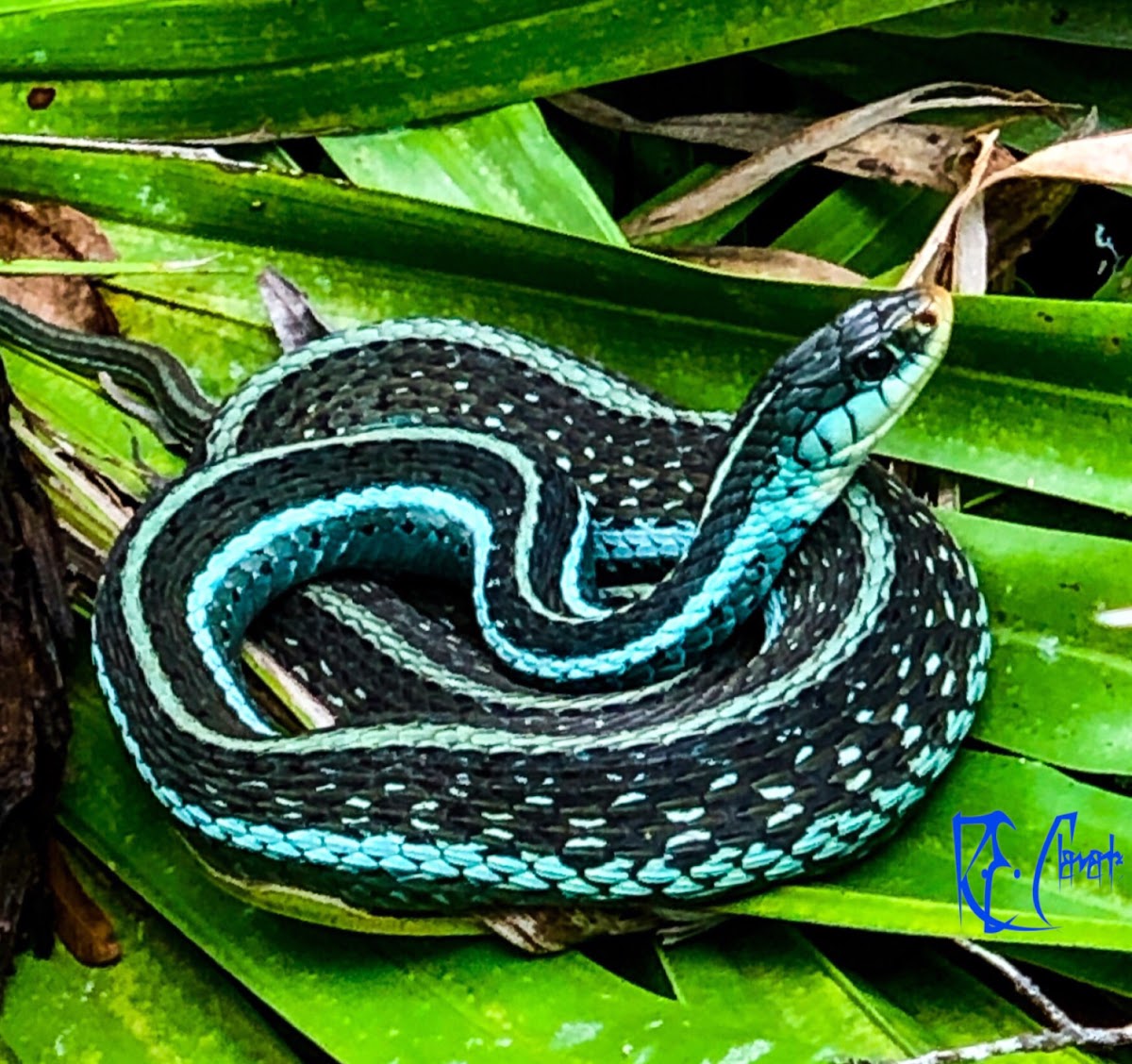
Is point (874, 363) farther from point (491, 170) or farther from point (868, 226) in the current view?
point (491, 170)

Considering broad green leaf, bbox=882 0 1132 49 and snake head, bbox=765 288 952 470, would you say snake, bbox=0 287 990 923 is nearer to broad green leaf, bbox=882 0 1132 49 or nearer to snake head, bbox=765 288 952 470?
snake head, bbox=765 288 952 470

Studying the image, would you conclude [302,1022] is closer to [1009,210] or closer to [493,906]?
[493,906]

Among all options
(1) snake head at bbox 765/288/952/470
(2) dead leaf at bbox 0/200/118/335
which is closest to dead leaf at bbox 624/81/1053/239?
(1) snake head at bbox 765/288/952/470

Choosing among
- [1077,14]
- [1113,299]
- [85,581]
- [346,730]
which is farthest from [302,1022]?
[1077,14]

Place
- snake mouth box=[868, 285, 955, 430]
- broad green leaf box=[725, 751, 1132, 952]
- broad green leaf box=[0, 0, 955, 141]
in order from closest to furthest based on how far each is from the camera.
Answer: broad green leaf box=[725, 751, 1132, 952], snake mouth box=[868, 285, 955, 430], broad green leaf box=[0, 0, 955, 141]

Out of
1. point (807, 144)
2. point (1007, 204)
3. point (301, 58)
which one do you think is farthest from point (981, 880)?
point (301, 58)

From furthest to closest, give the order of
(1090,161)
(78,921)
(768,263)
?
(768,263) → (1090,161) → (78,921)

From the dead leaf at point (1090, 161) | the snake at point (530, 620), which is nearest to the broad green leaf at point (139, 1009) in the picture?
the snake at point (530, 620)
